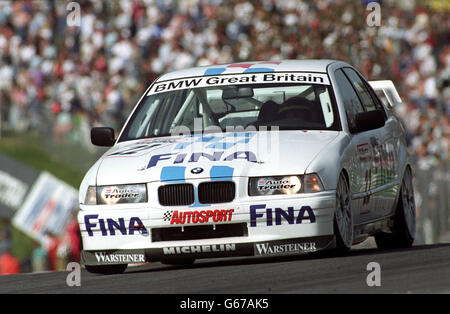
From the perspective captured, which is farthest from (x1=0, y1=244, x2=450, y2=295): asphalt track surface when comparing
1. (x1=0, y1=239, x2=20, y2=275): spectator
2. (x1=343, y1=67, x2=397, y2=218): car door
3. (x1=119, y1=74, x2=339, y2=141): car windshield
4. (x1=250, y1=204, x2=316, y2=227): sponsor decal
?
(x1=0, y1=239, x2=20, y2=275): spectator

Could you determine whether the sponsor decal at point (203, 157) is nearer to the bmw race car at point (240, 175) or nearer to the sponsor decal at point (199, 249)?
the bmw race car at point (240, 175)

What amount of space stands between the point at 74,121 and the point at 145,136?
1239 centimetres

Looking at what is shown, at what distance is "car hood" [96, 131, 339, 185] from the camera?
25.9 ft

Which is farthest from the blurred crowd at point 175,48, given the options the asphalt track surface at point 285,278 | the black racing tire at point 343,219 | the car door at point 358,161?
the asphalt track surface at point 285,278

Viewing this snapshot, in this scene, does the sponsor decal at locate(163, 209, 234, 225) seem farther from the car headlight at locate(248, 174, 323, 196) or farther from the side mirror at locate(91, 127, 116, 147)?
the side mirror at locate(91, 127, 116, 147)

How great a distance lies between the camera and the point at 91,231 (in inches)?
321

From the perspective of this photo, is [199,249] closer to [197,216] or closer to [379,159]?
[197,216]

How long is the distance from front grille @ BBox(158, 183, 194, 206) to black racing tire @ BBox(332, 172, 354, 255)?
3.37 ft

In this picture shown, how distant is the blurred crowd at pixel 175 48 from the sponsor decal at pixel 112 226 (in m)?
10.2

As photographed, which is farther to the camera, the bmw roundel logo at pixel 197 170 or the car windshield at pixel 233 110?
the car windshield at pixel 233 110

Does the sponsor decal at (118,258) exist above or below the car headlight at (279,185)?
below

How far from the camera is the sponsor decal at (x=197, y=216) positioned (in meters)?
7.82

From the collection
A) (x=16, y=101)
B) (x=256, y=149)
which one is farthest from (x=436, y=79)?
(x=256, y=149)
